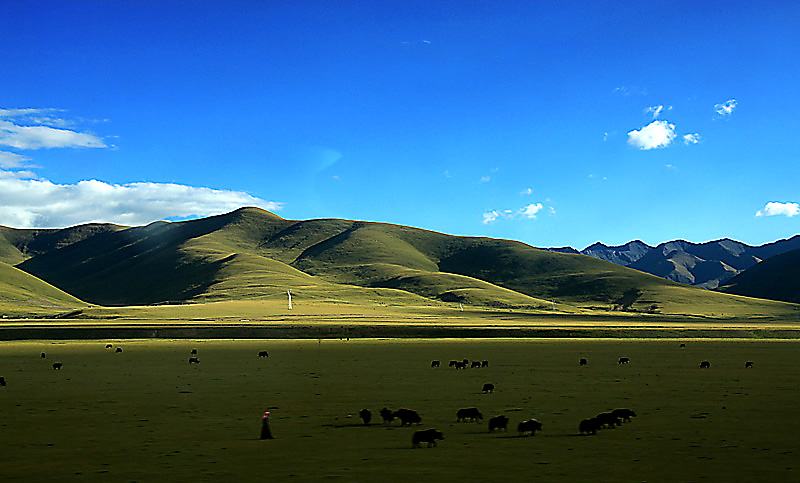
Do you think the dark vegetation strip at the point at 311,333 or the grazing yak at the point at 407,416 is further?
the dark vegetation strip at the point at 311,333

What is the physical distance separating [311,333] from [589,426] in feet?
242

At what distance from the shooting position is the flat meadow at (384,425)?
619 inches

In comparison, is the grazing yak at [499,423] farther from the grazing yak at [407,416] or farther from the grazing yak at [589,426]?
the grazing yak at [407,416]

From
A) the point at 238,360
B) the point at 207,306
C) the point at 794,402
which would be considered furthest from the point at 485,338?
the point at 207,306

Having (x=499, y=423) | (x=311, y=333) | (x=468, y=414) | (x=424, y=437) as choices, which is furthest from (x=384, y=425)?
(x=311, y=333)

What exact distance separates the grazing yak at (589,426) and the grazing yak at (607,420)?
4.5 inches

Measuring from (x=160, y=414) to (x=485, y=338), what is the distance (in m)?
66.3

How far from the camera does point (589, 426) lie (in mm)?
20312

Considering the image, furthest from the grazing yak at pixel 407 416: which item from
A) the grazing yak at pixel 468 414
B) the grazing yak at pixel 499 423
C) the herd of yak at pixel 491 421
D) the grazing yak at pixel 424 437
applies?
the grazing yak at pixel 424 437

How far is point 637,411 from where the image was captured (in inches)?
998

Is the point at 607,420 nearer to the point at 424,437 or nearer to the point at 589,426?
the point at 589,426

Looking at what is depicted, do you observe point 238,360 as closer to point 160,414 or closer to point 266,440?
point 160,414

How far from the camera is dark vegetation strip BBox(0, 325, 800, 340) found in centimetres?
9044

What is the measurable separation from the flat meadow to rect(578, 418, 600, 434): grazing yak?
0.74 feet
